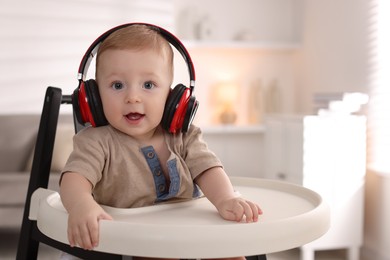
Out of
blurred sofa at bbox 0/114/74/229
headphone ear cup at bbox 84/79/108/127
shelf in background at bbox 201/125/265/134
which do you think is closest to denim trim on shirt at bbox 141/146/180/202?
headphone ear cup at bbox 84/79/108/127

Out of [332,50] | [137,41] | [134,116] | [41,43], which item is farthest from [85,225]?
[41,43]

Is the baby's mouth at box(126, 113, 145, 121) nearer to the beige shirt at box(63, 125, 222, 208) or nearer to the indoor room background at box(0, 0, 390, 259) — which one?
the beige shirt at box(63, 125, 222, 208)

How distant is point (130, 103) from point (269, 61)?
338 cm

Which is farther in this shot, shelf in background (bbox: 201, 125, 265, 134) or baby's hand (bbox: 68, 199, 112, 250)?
shelf in background (bbox: 201, 125, 265, 134)

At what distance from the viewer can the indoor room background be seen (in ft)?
12.1

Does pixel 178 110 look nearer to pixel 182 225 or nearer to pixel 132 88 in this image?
pixel 132 88

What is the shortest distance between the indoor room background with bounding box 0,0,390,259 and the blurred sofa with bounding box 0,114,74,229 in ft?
1.33

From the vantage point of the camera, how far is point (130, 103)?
3.23 ft

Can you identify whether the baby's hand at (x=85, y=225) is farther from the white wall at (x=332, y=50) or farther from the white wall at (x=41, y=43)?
the white wall at (x=41, y=43)

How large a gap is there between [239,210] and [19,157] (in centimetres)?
271

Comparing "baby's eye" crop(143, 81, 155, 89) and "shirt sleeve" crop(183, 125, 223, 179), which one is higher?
"baby's eye" crop(143, 81, 155, 89)

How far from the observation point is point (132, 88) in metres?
0.98

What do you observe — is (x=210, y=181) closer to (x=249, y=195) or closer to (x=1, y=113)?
(x=249, y=195)

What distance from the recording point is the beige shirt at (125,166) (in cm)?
99
